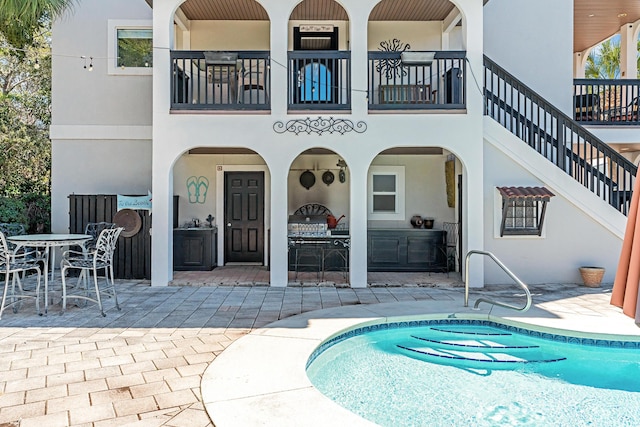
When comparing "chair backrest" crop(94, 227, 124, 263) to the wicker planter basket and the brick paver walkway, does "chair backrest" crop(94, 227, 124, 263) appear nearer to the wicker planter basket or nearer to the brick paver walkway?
the brick paver walkway

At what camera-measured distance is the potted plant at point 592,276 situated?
8375 mm

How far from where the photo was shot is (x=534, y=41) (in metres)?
10.9

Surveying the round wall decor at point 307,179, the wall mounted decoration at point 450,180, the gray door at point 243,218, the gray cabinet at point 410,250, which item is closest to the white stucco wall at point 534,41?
the wall mounted decoration at point 450,180

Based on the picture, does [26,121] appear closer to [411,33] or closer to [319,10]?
[319,10]

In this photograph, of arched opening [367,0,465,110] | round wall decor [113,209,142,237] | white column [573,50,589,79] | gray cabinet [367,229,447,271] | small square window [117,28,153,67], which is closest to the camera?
arched opening [367,0,465,110]

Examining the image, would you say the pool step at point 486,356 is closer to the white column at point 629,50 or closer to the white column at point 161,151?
the white column at point 161,151

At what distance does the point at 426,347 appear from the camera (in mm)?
5723

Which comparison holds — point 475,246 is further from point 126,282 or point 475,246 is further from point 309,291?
point 126,282

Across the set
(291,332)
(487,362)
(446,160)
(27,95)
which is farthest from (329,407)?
(27,95)

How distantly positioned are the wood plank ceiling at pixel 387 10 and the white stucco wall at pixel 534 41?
3.02 ft

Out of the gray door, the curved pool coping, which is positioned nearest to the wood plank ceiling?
the gray door

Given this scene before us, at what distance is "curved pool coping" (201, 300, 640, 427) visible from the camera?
3350 millimetres

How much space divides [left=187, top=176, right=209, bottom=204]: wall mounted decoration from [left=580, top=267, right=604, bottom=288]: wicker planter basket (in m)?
8.20

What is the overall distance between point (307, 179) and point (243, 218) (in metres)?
1.82
